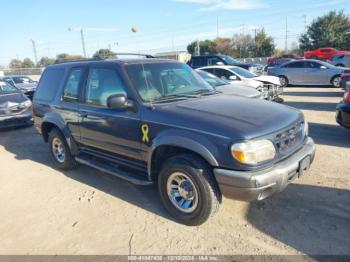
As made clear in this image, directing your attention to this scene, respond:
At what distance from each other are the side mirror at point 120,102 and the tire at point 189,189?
876mm

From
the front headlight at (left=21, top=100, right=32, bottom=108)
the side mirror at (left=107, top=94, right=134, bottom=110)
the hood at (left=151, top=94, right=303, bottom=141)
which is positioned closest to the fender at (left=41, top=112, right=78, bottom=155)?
the side mirror at (left=107, top=94, right=134, bottom=110)

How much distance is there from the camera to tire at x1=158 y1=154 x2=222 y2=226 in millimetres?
3406

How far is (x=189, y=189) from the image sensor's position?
12.0 feet

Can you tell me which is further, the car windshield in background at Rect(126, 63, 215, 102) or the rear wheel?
the rear wheel

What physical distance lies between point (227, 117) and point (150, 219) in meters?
1.61

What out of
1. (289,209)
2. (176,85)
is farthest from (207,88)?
(289,209)

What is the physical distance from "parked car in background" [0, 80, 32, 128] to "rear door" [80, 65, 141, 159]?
5478 millimetres

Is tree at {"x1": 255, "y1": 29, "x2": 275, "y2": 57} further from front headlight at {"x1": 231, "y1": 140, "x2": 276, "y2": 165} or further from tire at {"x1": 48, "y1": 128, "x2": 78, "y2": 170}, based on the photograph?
front headlight at {"x1": 231, "y1": 140, "x2": 276, "y2": 165}

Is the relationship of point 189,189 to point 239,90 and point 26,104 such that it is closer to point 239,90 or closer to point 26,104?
point 239,90

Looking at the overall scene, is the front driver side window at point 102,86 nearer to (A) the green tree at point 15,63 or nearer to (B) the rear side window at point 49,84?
(B) the rear side window at point 49,84

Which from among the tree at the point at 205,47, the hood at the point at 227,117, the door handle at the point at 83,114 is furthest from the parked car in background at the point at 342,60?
the tree at the point at 205,47

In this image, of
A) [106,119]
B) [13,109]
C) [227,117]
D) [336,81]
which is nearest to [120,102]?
[106,119]

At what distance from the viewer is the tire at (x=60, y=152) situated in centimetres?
563

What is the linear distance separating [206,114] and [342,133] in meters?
5.14
